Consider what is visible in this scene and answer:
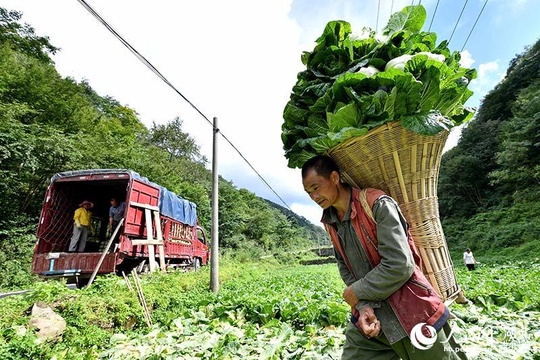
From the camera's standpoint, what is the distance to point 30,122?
1616cm

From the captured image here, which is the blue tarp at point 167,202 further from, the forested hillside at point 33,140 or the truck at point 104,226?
the forested hillside at point 33,140

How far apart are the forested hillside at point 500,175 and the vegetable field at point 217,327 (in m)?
14.7

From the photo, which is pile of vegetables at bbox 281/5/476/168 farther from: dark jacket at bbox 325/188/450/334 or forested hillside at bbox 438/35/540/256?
forested hillside at bbox 438/35/540/256

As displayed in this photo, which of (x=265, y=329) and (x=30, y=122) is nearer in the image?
(x=265, y=329)

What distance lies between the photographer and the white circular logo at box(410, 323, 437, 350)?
1438 millimetres

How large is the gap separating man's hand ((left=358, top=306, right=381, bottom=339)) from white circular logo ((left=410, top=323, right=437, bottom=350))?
156 mm

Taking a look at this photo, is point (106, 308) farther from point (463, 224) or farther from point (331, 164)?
point (463, 224)

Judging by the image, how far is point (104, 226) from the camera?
11.3 meters

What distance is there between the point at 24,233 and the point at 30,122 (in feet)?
18.5

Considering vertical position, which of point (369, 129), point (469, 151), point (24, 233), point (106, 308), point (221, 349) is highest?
point (469, 151)

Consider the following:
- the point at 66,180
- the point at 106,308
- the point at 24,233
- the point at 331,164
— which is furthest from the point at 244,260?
the point at 331,164

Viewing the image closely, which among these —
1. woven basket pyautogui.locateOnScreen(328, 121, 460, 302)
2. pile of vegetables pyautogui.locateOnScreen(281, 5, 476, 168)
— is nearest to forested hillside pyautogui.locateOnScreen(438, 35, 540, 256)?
pile of vegetables pyautogui.locateOnScreen(281, 5, 476, 168)

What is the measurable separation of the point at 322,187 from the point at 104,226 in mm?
11582

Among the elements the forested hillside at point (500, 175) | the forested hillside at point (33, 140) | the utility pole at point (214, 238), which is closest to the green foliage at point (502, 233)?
the forested hillside at point (500, 175)
